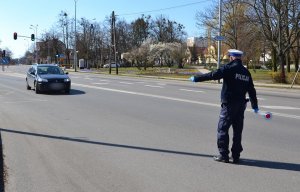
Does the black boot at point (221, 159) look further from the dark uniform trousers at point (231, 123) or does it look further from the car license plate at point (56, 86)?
the car license plate at point (56, 86)

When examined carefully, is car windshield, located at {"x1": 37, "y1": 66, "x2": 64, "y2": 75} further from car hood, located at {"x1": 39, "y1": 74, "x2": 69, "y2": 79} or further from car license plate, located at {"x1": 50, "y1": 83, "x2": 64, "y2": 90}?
car license plate, located at {"x1": 50, "y1": 83, "x2": 64, "y2": 90}

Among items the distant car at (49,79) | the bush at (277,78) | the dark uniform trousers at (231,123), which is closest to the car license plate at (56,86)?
the distant car at (49,79)

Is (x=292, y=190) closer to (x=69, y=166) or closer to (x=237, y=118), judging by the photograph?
(x=237, y=118)

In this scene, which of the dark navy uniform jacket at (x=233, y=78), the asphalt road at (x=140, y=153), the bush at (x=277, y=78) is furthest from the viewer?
the bush at (x=277, y=78)

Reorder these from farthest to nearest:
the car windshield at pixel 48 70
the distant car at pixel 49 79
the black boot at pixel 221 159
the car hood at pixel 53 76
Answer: the car windshield at pixel 48 70 < the car hood at pixel 53 76 < the distant car at pixel 49 79 < the black boot at pixel 221 159

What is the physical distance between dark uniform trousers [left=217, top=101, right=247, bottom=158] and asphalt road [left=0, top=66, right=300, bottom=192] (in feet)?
0.79

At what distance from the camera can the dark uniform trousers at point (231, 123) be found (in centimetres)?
727

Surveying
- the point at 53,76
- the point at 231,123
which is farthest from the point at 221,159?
the point at 53,76

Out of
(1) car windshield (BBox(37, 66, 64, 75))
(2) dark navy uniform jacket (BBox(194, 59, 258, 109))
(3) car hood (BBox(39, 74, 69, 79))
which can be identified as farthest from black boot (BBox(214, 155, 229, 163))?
(1) car windshield (BBox(37, 66, 64, 75))

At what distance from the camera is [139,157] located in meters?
7.88

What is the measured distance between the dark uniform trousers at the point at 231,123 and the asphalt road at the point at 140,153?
0.79 ft

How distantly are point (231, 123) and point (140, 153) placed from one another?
5.85 ft

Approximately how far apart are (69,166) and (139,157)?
1.26m

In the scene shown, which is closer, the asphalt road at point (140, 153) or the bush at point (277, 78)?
the asphalt road at point (140, 153)
